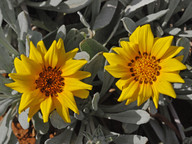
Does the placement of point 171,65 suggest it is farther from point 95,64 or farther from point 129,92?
point 95,64

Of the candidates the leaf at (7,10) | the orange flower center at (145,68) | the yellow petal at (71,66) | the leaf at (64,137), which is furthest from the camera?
the leaf at (7,10)

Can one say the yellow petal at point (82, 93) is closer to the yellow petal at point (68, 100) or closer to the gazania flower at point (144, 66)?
the yellow petal at point (68, 100)

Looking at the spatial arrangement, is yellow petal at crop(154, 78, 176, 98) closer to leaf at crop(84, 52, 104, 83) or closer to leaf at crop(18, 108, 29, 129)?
leaf at crop(84, 52, 104, 83)

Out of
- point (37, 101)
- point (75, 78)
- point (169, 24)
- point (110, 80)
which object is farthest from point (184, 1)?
point (37, 101)

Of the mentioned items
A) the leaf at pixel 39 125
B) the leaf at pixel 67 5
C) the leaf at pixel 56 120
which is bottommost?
the leaf at pixel 39 125

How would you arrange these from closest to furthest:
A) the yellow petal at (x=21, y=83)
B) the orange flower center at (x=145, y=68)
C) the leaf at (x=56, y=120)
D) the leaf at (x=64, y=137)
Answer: the yellow petal at (x=21, y=83), the orange flower center at (x=145, y=68), the leaf at (x=56, y=120), the leaf at (x=64, y=137)

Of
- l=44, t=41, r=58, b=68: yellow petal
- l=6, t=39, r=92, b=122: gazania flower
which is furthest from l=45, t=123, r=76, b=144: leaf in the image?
l=44, t=41, r=58, b=68: yellow petal

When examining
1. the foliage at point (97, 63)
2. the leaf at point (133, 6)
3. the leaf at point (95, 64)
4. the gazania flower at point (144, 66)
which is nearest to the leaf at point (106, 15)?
the foliage at point (97, 63)
